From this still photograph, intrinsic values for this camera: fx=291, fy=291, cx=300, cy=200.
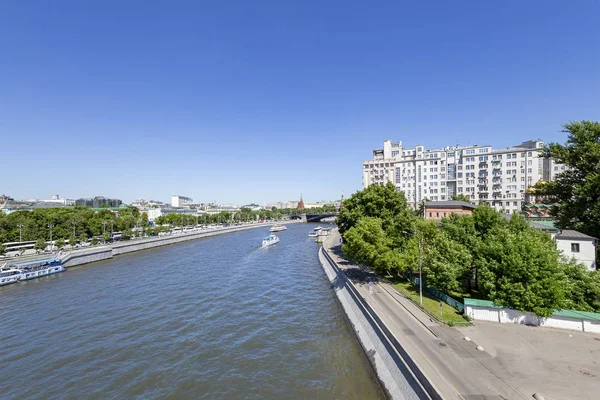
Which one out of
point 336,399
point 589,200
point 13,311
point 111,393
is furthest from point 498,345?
point 13,311

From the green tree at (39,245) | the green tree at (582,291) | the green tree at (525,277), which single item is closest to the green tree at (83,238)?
the green tree at (39,245)

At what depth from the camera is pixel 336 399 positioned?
1989 cm

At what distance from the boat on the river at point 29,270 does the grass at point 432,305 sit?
6346 centimetres

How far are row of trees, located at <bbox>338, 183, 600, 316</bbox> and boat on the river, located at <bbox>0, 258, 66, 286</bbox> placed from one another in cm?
5711

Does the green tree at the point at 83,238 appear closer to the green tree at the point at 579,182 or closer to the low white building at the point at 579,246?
the low white building at the point at 579,246

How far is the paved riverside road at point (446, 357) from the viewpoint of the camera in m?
16.1

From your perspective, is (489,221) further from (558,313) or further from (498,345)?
(498,345)

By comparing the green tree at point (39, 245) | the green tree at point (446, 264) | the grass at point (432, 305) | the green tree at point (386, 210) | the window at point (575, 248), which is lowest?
the grass at point (432, 305)

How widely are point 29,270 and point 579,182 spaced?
95.0 m

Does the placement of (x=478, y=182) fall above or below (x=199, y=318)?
above

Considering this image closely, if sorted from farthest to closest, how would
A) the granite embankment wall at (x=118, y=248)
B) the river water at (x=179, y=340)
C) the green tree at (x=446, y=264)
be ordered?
the granite embankment wall at (x=118, y=248) → the green tree at (x=446, y=264) → the river water at (x=179, y=340)

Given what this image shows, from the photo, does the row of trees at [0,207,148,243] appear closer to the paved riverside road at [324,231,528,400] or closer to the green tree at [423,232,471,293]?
the paved riverside road at [324,231,528,400]

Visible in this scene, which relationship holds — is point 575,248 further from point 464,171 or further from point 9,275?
point 9,275

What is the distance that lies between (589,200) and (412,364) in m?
41.1
